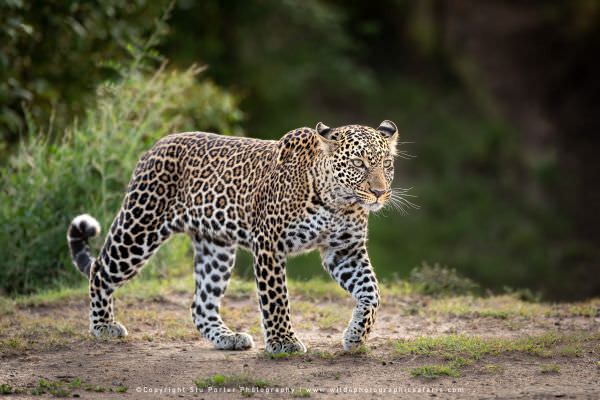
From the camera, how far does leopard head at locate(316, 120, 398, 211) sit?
27.9ft

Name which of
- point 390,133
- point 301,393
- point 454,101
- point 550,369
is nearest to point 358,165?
point 390,133

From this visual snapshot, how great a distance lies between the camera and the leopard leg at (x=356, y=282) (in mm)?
8867

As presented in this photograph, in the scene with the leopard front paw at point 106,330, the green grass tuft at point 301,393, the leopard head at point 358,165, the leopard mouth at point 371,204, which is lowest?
the green grass tuft at point 301,393

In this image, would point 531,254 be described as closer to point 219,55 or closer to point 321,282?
point 219,55

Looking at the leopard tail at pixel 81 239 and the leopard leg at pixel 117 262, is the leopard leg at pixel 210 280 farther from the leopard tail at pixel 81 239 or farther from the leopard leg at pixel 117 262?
the leopard tail at pixel 81 239

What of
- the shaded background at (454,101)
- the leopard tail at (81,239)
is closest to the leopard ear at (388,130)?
the leopard tail at (81,239)

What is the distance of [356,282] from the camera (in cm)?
898

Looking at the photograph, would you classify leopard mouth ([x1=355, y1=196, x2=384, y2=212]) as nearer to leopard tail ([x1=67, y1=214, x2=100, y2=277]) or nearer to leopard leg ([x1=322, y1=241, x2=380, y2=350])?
leopard leg ([x1=322, y1=241, x2=380, y2=350])

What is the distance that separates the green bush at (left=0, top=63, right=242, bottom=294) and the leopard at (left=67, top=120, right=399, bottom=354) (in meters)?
2.08

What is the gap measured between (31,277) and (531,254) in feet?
42.3

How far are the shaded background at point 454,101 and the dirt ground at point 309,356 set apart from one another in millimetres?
9169

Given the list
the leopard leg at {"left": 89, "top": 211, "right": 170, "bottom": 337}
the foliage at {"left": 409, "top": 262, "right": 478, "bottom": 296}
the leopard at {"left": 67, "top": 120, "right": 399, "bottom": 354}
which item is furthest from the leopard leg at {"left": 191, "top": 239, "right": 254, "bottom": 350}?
the foliage at {"left": 409, "top": 262, "right": 478, "bottom": 296}

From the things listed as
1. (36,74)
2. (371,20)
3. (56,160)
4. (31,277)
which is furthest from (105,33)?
(371,20)

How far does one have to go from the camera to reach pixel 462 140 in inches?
990
